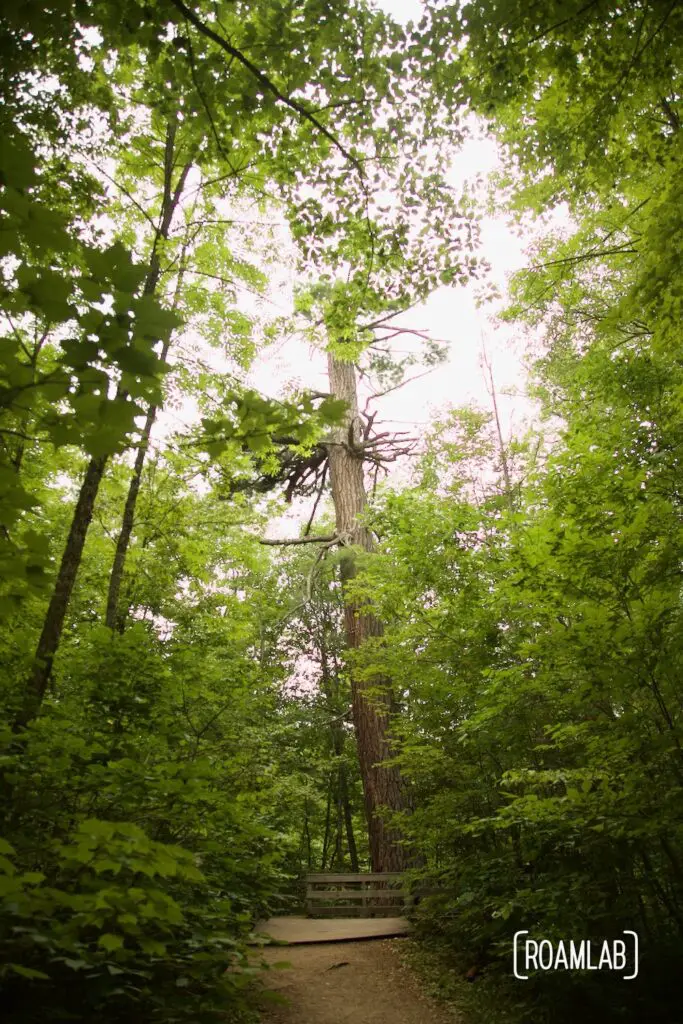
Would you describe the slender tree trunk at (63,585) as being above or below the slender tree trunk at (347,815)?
above

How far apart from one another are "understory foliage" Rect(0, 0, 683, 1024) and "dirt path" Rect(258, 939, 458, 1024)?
1.59 feet

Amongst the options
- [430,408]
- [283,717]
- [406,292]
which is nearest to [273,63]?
[406,292]

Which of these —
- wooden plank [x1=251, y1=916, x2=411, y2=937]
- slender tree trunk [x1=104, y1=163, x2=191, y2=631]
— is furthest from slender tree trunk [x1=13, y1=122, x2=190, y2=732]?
wooden plank [x1=251, y1=916, x2=411, y2=937]

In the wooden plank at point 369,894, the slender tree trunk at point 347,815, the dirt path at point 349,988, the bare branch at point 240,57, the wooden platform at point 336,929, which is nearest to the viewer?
the bare branch at point 240,57

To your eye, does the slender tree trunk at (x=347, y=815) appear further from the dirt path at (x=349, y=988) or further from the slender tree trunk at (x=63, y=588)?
the slender tree trunk at (x=63, y=588)

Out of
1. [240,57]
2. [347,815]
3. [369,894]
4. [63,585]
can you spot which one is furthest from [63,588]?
[347,815]

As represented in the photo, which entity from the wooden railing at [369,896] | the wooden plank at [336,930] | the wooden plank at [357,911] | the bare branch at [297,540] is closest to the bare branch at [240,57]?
the wooden plank at [336,930]

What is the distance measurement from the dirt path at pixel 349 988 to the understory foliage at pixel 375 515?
0.49 m

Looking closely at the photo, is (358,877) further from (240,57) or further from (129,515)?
(240,57)

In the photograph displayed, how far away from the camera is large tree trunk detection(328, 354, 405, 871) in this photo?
8.44m

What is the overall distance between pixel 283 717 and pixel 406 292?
12353mm

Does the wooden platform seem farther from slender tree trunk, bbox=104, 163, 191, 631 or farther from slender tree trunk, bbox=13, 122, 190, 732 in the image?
slender tree trunk, bbox=13, 122, 190, 732

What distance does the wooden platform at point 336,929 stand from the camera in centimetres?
674

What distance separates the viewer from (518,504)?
7859 mm
